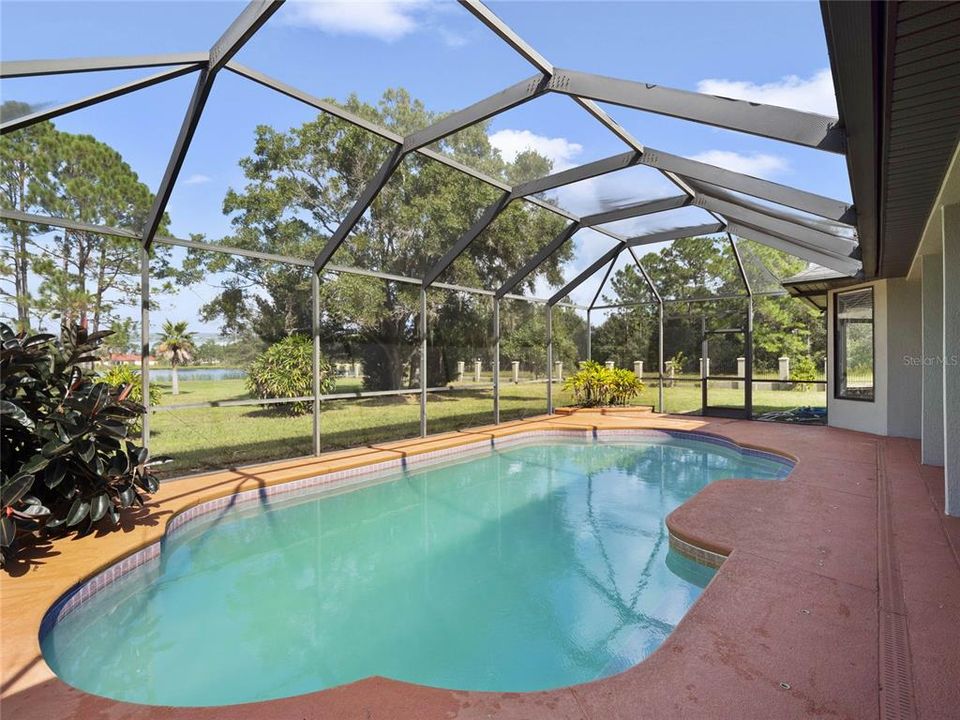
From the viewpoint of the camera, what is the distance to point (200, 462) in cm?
704

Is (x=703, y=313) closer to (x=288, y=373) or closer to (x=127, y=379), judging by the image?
(x=288, y=373)

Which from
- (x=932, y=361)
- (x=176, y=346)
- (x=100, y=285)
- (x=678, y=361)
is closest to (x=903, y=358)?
(x=932, y=361)

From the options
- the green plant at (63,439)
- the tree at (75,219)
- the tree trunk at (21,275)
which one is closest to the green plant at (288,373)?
the tree at (75,219)

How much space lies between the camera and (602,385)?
1239cm

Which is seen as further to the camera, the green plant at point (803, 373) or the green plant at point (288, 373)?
the green plant at point (803, 373)

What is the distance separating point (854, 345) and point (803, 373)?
148 centimetres

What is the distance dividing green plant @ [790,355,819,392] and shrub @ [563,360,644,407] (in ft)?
10.8

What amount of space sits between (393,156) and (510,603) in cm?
495

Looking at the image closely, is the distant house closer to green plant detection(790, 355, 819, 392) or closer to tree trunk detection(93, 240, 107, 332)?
tree trunk detection(93, 240, 107, 332)

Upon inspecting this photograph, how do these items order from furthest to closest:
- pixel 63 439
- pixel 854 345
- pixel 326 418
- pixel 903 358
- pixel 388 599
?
pixel 854 345
pixel 903 358
pixel 326 418
pixel 388 599
pixel 63 439

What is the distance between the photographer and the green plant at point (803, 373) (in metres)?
10.3

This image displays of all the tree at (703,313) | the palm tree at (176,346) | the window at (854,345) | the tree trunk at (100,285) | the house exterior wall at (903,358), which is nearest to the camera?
the tree trunk at (100,285)

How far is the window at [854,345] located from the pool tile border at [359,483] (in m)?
2.79

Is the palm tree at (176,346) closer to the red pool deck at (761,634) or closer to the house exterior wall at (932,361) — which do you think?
the red pool deck at (761,634)
